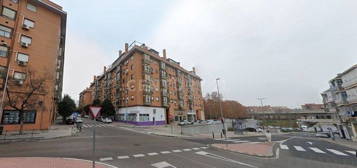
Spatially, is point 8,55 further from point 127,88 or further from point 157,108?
point 157,108

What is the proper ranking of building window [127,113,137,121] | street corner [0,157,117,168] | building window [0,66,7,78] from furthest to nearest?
building window [127,113,137,121] < building window [0,66,7,78] < street corner [0,157,117,168]

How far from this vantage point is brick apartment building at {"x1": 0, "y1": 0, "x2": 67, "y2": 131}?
22250mm

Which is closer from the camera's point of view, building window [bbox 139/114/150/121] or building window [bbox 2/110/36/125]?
building window [bbox 2/110/36/125]

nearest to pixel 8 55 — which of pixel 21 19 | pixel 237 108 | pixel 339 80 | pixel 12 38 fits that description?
pixel 12 38

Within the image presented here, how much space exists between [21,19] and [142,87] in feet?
85.4

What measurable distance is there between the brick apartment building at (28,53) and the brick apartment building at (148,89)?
18251 mm

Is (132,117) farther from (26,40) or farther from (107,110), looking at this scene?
(26,40)

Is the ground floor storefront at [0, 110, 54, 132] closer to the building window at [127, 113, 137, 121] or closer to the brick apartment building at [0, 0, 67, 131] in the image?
the brick apartment building at [0, 0, 67, 131]

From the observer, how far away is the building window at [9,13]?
77.5 feet

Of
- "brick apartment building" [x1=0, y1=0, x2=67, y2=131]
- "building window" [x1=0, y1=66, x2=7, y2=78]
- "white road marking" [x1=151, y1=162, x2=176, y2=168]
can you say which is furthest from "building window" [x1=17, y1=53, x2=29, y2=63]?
"white road marking" [x1=151, y1=162, x2=176, y2=168]

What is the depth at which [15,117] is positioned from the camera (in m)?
22.6

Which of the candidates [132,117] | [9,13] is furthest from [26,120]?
[132,117]

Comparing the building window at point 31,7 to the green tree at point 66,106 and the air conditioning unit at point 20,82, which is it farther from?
the green tree at point 66,106

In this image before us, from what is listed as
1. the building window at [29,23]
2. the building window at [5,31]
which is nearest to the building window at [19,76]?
the building window at [5,31]
